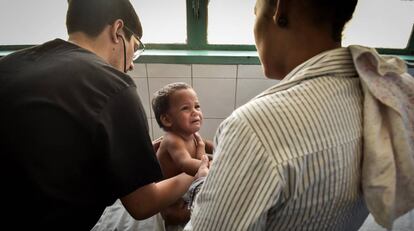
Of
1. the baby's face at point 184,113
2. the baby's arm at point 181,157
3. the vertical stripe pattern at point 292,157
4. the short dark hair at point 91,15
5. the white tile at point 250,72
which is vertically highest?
the short dark hair at point 91,15

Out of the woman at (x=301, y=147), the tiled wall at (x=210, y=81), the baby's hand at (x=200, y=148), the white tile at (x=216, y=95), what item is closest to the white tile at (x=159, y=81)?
the tiled wall at (x=210, y=81)

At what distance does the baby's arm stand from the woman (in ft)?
2.77

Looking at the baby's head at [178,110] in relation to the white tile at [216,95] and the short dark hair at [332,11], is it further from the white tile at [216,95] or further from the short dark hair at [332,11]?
the short dark hair at [332,11]

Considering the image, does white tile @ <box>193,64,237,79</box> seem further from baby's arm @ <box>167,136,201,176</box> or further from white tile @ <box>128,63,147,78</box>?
baby's arm @ <box>167,136,201,176</box>

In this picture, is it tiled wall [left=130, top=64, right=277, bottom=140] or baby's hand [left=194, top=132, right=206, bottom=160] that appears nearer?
baby's hand [left=194, top=132, right=206, bottom=160]

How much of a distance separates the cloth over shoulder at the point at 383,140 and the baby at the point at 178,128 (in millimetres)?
1005

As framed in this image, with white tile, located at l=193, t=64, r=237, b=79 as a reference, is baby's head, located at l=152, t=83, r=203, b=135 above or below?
below

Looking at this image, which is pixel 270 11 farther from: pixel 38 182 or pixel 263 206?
pixel 38 182

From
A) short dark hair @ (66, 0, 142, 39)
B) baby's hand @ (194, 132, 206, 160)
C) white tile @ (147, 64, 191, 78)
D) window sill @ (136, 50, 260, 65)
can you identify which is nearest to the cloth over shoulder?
short dark hair @ (66, 0, 142, 39)

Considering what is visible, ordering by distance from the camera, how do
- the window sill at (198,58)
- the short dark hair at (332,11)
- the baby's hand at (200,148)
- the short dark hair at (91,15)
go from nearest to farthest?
the short dark hair at (332,11) < the short dark hair at (91,15) < the baby's hand at (200,148) < the window sill at (198,58)

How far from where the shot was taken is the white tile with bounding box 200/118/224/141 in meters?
2.23

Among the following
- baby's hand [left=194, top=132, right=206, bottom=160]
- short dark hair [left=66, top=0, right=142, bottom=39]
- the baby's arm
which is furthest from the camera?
baby's hand [left=194, top=132, right=206, bottom=160]

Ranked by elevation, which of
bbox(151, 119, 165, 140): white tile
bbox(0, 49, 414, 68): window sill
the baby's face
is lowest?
bbox(151, 119, 165, 140): white tile

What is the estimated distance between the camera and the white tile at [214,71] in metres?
2.02
